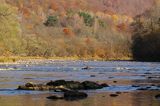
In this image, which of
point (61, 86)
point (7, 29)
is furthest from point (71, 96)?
point (7, 29)

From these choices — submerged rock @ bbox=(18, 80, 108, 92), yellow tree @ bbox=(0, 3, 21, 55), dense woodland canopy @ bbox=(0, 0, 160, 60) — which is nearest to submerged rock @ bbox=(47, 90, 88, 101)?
submerged rock @ bbox=(18, 80, 108, 92)

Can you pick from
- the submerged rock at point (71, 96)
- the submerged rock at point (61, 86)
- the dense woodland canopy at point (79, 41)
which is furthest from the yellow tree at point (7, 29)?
the submerged rock at point (71, 96)

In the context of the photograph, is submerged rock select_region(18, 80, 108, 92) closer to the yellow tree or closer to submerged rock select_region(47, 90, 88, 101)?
submerged rock select_region(47, 90, 88, 101)

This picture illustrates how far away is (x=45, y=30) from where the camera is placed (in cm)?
19688

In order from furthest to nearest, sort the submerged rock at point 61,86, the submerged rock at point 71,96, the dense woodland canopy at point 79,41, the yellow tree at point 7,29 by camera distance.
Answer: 1. the dense woodland canopy at point 79,41
2. the yellow tree at point 7,29
3. the submerged rock at point 61,86
4. the submerged rock at point 71,96

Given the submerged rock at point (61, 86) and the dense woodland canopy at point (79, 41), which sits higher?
the dense woodland canopy at point (79, 41)

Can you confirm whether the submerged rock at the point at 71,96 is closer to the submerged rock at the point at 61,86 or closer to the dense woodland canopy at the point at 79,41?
the submerged rock at the point at 61,86

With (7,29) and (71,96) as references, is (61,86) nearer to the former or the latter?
(71,96)

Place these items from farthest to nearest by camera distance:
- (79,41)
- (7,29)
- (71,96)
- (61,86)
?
(79,41) → (7,29) → (61,86) → (71,96)

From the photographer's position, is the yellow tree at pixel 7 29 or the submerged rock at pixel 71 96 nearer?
the submerged rock at pixel 71 96

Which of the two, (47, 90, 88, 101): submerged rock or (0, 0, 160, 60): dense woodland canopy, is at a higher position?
(0, 0, 160, 60): dense woodland canopy

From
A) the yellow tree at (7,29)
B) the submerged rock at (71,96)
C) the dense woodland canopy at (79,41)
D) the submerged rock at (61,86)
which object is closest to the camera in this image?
the submerged rock at (71,96)

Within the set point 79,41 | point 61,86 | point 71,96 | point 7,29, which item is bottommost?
point 71,96

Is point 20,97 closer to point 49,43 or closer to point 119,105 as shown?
point 119,105
